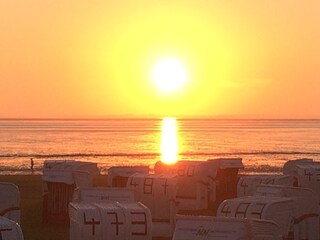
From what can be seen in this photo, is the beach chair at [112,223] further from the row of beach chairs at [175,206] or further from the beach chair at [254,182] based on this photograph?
the beach chair at [254,182]

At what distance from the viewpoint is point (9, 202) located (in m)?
20.9

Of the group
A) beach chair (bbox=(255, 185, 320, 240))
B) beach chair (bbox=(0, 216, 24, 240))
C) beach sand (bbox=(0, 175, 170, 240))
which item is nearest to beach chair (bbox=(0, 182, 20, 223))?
beach sand (bbox=(0, 175, 170, 240))

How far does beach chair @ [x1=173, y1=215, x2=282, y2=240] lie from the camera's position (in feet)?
45.8

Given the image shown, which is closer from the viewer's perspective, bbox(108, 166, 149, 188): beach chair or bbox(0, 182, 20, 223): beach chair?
bbox(0, 182, 20, 223): beach chair

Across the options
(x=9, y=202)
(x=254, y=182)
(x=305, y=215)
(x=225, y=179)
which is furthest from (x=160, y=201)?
(x=225, y=179)

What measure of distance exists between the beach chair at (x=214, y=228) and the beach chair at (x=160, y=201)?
855 cm

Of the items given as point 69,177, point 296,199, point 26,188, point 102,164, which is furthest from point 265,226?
point 102,164

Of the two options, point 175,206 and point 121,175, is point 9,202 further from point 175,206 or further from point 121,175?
point 121,175

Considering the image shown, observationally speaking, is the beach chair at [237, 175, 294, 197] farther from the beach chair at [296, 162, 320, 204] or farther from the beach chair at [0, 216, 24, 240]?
the beach chair at [0, 216, 24, 240]

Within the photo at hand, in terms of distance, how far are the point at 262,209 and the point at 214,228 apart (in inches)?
137

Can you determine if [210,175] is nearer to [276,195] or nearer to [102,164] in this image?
[276,195]

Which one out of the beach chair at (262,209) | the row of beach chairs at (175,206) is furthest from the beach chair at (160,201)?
the beach chair at (262,209)

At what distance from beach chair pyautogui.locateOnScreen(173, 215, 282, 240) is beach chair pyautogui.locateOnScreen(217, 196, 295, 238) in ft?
8.70

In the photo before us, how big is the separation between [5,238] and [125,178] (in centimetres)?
1463
